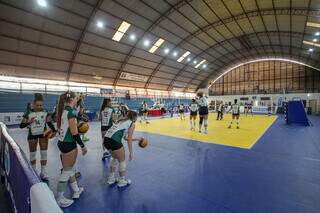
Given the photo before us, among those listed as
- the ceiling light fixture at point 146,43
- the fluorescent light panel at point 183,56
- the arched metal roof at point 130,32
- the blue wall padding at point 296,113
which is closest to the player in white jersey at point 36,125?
the arched metal roof at point 130,32

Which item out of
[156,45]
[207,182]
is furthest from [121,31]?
[207,182]

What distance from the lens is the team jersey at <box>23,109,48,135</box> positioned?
159 inches

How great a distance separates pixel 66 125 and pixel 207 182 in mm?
3181

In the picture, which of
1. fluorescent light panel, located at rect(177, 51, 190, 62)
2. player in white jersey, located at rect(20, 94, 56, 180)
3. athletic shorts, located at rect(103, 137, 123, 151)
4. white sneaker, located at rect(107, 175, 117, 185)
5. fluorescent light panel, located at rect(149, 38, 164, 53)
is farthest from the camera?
fluorescent light panel, located at rect(177, 51, 190, 62)

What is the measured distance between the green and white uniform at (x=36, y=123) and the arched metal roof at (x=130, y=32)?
14787 millimetres

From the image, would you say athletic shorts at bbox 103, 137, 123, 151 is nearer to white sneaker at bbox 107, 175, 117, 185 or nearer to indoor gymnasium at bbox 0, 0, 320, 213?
indoor gymnasium at bbox 0, 0, 320, 213

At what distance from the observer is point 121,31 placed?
64.6 ft

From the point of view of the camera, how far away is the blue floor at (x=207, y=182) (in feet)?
9.76

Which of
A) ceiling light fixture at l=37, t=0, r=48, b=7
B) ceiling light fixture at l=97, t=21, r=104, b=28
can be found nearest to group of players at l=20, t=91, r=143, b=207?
ceiling light fixture at l=37, t=0, r=48, b=7

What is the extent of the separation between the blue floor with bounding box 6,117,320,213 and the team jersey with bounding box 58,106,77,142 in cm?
123

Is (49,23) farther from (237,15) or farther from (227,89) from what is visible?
(227,89)

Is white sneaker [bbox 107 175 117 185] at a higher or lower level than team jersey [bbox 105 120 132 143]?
lower

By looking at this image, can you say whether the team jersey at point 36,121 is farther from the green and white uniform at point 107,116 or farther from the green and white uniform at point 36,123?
the green and white uniform at point 107,116

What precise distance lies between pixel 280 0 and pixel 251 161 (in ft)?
61.7
